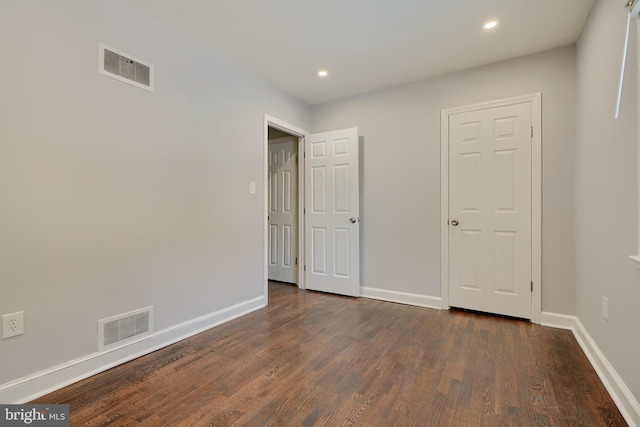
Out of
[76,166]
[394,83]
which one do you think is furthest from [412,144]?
[76,166]

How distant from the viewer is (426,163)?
3301 mm

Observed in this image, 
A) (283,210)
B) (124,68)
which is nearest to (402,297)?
(283,210)

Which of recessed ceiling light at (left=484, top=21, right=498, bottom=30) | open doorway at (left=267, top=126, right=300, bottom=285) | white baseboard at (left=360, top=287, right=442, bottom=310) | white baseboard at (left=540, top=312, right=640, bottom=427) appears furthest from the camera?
open doorway at (left=267, top=126, right=300, bottom=285)

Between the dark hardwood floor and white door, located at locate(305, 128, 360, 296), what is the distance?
1.04m

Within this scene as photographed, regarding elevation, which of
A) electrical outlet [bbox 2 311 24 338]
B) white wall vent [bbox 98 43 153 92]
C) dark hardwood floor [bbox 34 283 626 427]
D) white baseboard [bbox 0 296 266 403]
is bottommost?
dark hardwood floor [bbox 34 283 626 427]

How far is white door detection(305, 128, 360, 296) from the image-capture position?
12.0ft

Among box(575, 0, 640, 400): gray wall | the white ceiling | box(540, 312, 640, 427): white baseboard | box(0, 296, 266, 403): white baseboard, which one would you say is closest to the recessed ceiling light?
the white ceiling

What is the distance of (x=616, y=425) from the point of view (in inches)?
57.1

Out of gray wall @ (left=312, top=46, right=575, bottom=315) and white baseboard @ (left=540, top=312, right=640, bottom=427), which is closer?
white baseboard @ (left=540, top=312, right=640, bottom=427)

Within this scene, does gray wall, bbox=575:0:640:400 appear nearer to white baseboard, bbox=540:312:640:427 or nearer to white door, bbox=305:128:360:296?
white baseboard, bbox=540:312:640:427

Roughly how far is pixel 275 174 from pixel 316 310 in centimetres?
219

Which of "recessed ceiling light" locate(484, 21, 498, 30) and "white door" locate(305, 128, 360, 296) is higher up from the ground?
"recessed ceiling light" locate(484, 21, 498, 30)

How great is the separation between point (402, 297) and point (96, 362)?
2806 millimetres

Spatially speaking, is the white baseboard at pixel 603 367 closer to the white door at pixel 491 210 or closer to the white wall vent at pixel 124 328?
the white door at pixel 491 210
